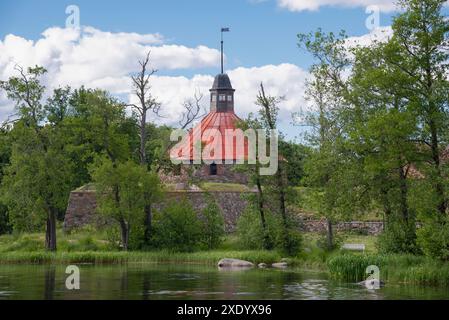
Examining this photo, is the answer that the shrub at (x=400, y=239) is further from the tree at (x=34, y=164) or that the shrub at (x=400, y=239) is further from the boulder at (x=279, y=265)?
the tree at (x=34, y=164)

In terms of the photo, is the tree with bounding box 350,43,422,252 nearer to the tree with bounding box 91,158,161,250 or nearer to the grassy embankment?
the grassy embankment

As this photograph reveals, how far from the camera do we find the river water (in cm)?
2592

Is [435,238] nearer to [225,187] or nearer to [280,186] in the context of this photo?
[280,186]

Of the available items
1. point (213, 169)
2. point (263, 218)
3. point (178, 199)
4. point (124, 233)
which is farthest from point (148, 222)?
point (213, 169)

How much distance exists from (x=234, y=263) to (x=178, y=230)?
23.1 feet

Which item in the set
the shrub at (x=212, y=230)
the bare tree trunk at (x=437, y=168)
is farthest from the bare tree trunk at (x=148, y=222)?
the bare tree trunk at (x=437, y=168)

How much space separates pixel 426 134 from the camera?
32375mm

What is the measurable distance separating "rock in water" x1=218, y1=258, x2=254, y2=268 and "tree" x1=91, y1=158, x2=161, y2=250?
733 centimetres

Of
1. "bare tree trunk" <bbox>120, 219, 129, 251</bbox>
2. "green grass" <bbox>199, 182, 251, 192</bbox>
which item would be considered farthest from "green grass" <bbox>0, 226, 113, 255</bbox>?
"green grass" <bbox>199, 182, 251, 192</bbox>

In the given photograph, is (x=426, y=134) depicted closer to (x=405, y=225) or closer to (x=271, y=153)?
(x=405, y=225)

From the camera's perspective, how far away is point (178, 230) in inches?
1818

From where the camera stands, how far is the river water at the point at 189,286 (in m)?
25.9

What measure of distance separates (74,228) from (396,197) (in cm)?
2810
